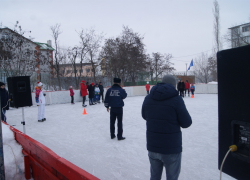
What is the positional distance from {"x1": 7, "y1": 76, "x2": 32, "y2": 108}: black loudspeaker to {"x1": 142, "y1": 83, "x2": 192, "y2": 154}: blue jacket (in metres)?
4.92

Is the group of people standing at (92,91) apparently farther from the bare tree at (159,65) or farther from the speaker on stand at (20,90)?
the bare tree at (159,65)

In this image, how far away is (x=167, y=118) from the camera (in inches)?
78.3

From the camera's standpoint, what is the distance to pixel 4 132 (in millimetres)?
3807

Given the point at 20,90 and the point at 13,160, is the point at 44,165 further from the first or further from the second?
the point at 20,90

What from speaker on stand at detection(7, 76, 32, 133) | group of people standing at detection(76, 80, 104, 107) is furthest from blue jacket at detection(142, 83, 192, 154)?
group of people standing at detection(76, 80, 104, 107)

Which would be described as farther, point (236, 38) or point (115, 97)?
point (236, 38)

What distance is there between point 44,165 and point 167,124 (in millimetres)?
1704

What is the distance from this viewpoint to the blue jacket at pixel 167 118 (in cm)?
198

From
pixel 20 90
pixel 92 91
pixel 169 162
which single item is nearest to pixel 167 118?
pixel 169 162

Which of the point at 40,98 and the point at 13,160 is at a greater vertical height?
the point at 40,98

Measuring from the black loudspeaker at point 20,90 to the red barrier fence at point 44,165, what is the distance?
2.33 metres

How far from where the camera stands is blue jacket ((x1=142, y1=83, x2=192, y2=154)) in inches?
78.0

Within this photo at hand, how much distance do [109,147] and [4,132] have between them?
224cm

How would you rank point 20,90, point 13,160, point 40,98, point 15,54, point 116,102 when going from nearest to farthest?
point 13,160 → point 116,102 → point 20,90 → point 40,98 → point 15,54
